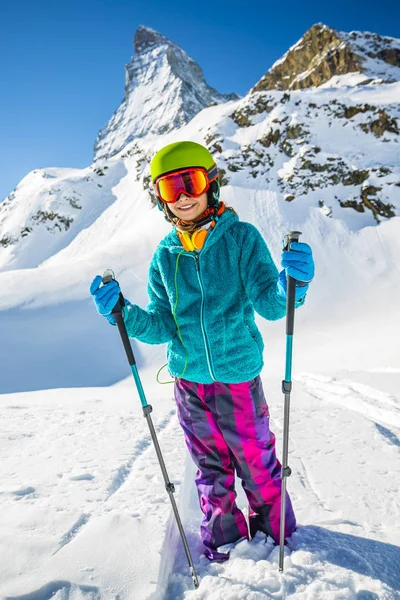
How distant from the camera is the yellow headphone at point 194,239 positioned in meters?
2.23

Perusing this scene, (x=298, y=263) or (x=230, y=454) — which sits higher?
(x=298, y=263)

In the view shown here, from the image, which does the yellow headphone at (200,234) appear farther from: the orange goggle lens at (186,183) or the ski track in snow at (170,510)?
the ski track in snow at (170,510)

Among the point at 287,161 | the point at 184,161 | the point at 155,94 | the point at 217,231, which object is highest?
the point at 155,94

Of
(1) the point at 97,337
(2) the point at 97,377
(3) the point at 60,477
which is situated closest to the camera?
(3) the point at 60,477

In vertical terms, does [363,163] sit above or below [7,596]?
above

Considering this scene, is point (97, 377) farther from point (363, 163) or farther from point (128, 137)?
point (128, 137)

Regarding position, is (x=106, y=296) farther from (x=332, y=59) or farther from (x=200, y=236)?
(x=332, y=59)

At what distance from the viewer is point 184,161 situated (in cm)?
220

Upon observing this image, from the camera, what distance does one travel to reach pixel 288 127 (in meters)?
32.8

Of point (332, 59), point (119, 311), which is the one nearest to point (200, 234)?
point (119, 311)

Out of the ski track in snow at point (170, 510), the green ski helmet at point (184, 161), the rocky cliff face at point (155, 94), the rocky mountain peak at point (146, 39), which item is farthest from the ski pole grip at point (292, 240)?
the rocky mountain peak at point (146, 39)

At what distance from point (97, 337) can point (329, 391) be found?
36.8 ft

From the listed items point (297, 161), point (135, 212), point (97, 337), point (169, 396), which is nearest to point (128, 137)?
point (135, 212)

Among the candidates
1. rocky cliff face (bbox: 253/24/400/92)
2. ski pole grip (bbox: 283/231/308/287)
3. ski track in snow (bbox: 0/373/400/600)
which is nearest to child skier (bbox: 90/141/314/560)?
ski pole grip (bbox: 283/231/308/287)
